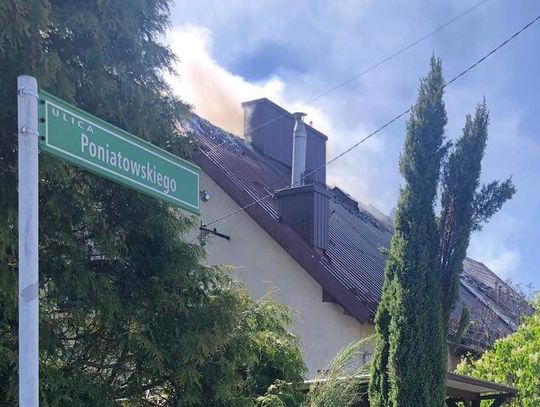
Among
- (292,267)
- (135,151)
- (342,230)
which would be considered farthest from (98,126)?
(342,230)

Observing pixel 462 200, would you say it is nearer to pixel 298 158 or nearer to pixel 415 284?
pixel 415 284

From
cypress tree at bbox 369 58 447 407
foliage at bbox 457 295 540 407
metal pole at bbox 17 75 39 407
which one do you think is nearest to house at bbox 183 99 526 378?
foliage at bbox 457 295 540 407

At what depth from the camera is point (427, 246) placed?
8859mm

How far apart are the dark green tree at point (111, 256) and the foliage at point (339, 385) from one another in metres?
1.62

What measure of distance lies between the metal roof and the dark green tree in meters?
3.72

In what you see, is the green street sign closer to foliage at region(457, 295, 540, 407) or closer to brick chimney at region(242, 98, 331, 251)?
foliage at region(457, 295, 540, 407)

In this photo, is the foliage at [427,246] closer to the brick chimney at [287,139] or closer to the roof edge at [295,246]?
the roof edge at [295,246]

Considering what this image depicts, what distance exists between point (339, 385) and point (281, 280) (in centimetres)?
444

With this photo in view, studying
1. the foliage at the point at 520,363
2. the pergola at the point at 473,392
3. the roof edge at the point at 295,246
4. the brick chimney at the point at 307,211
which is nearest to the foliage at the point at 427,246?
the pergola at the point at 473,392

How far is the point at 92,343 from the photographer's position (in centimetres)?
581

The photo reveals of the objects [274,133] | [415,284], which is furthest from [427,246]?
[274,133]

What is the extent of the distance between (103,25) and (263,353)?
3.85 metres

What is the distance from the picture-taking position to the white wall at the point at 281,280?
460 inches

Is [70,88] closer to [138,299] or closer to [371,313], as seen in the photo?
[138,299]
